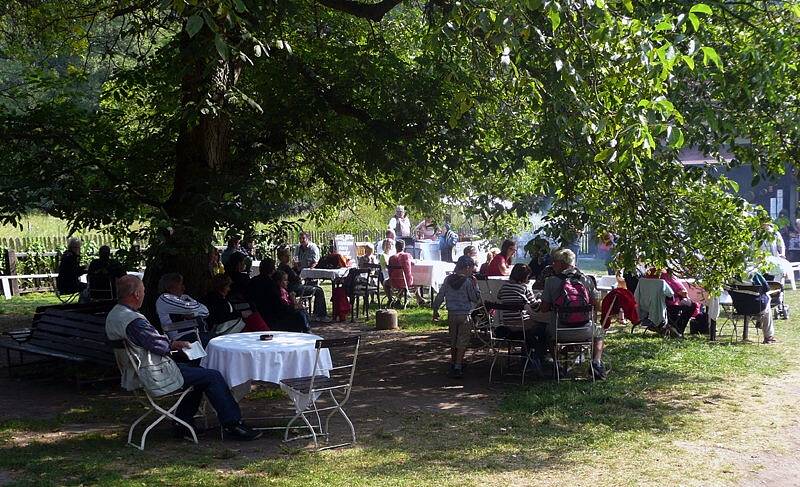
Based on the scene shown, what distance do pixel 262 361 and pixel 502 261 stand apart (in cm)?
799

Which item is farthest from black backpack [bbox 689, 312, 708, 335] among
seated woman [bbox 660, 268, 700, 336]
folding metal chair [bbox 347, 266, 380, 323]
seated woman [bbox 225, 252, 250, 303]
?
seated woman [bbox 225, 252, 250, 303]

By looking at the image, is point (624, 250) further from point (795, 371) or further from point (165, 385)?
point (165, 385)

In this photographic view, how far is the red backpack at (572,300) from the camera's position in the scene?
9.87m

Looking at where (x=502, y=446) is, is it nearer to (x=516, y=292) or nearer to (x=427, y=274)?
(x=516, y=292)

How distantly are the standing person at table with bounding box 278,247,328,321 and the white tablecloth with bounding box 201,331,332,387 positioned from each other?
6474 mm

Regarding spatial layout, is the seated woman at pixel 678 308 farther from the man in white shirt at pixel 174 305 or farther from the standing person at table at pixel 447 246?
the standing person at table at pixel 447 246

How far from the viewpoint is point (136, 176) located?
11.1 metres

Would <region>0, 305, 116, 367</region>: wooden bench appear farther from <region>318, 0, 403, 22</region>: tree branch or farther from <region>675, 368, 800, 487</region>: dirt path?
<region>675, 368, 800, 487</region>: dirt path

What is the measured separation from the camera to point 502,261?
49.8 feet

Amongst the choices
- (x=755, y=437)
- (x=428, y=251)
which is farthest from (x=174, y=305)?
(x=428, y=251)

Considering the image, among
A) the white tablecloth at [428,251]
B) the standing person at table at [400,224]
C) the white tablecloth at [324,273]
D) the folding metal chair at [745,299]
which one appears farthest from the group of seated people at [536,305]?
the standing person at table at [400,224]

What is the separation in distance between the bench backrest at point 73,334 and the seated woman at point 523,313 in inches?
173

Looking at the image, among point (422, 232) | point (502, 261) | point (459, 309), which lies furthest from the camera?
point (422, 232)

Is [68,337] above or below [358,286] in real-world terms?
below
